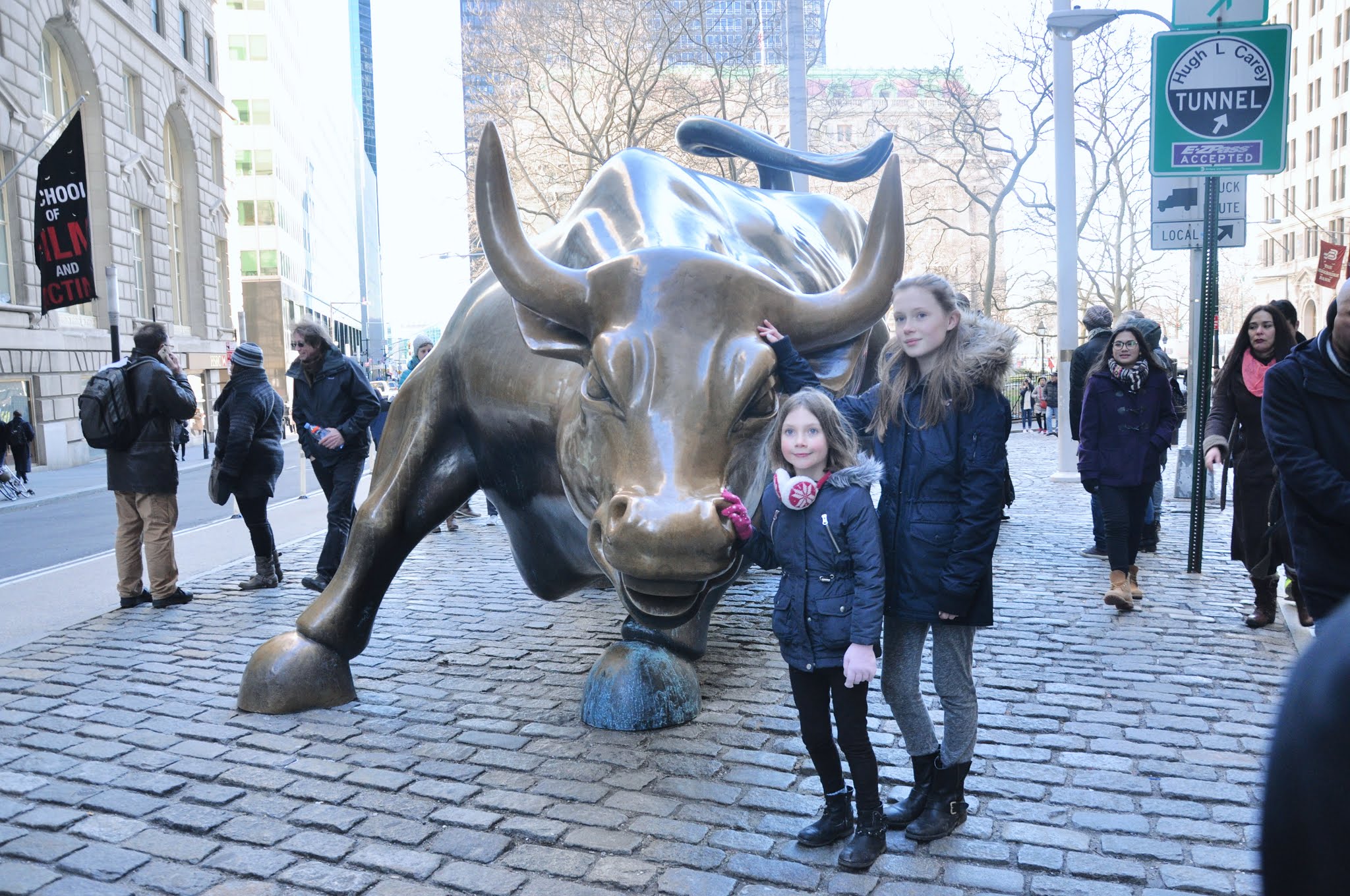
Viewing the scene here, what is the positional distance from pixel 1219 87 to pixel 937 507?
552 cm

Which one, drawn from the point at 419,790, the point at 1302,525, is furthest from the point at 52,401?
the point at 1302,525

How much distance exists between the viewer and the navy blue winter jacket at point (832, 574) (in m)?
3.14

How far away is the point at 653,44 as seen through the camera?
24469 mm

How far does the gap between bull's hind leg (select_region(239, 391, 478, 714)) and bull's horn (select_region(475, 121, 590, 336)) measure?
1.16 m

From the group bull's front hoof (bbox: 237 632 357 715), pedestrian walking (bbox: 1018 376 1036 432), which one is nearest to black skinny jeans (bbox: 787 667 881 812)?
Answer: bull's front hoof (bbox: 237 632 357 715)

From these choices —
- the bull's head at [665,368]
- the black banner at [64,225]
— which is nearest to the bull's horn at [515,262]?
the bull's head at [665,368]

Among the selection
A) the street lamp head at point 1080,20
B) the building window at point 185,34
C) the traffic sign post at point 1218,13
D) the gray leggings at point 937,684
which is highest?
the building window at point 185,34

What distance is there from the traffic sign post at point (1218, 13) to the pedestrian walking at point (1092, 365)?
222 cm

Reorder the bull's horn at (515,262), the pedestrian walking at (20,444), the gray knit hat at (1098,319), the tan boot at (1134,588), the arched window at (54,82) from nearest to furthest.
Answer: the bull's horn at (515,262) → the tan boot at (1134,588) → the gray knit hat at (1098,319) → the pedestrian walking at (20,444) → the arched window at (54,82)

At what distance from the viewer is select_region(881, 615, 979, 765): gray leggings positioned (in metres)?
Result: 3.38

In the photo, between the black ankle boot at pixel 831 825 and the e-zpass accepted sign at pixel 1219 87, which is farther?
the e-zpass accepted sign at pixel 1219 87

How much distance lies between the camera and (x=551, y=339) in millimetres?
3766

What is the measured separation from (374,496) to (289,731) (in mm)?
1063

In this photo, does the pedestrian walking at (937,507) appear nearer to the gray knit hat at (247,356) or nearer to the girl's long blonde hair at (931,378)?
the girl's long blonde hair at (931,378)
